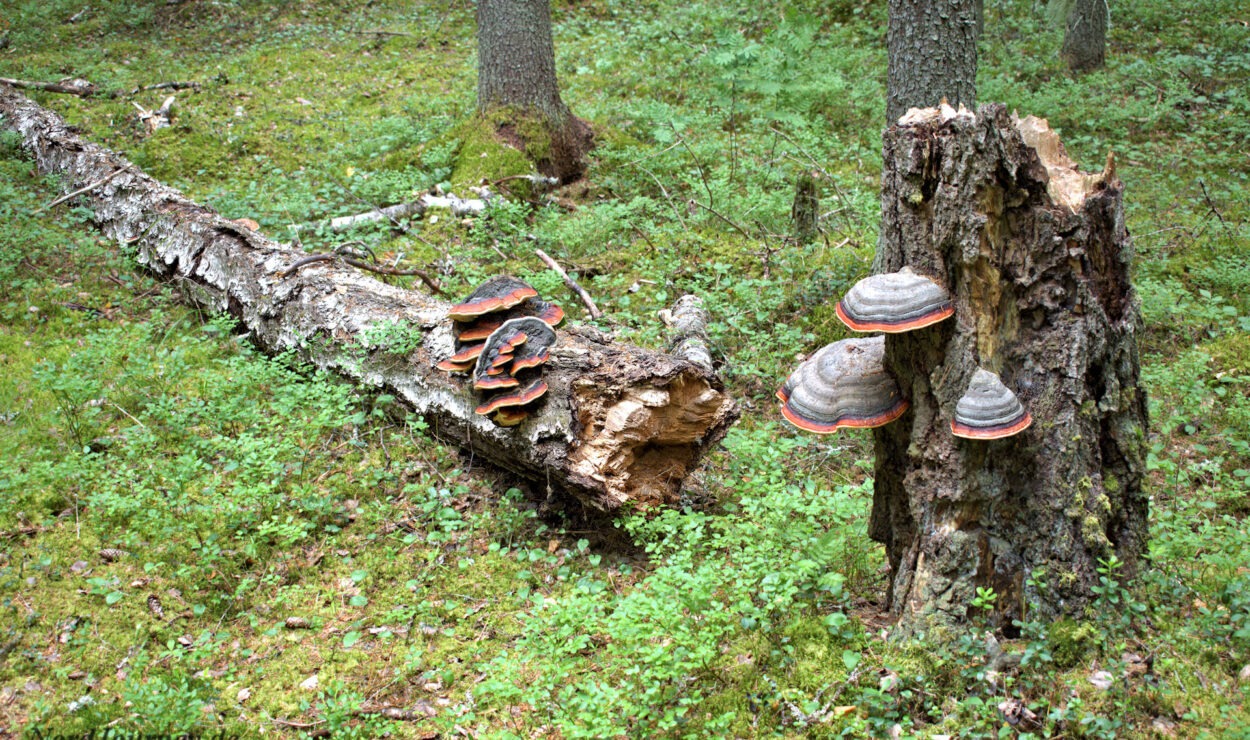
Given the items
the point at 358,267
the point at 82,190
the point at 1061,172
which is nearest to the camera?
the point at 1061,172

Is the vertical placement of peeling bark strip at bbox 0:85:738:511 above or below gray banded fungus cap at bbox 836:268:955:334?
below

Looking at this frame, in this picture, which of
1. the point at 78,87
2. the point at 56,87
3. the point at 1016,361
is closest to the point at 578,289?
the point at 1016,361

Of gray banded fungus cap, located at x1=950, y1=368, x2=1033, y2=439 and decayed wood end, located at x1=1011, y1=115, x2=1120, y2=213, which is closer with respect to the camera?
gray banded fungus cap, located at x1=950, y1=368, x2=1033, y2=439

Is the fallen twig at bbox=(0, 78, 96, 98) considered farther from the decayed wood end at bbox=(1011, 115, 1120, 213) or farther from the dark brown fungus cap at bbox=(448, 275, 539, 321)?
the decayed wood end at bbox=(1011, 115, 1120, 213)

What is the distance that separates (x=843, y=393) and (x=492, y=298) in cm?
281

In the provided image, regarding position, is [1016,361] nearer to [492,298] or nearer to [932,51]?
[492,298]

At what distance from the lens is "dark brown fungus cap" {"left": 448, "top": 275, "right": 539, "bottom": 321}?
222 inches

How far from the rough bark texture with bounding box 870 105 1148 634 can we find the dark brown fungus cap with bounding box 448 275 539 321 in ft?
9.06

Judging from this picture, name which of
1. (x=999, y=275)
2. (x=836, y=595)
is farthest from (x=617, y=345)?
(x=999, y=275)

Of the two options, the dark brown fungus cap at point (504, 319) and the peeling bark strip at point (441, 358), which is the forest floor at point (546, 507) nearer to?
the peeling bark strip at point (441, 358)

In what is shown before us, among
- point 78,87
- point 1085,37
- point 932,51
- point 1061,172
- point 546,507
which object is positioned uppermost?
point 1061,172

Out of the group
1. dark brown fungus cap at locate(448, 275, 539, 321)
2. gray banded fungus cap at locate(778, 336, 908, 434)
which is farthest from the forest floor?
dark brown fungus cap at locate(448, 275, 539, 321)

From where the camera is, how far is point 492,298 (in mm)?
5695

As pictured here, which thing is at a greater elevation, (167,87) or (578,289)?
(167,87)
